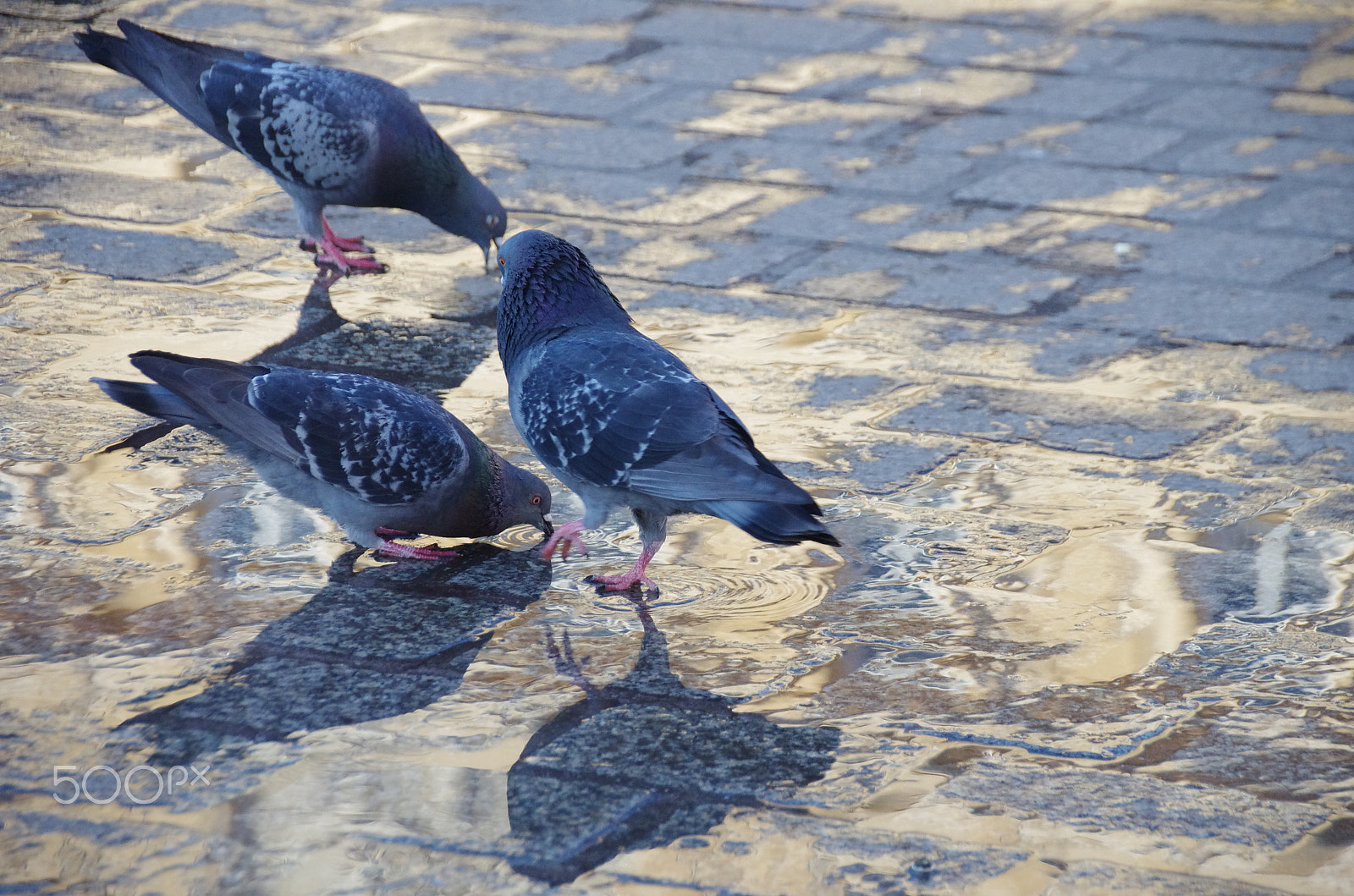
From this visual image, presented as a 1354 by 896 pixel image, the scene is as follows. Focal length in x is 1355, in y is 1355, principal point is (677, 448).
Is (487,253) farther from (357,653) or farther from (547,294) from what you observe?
(357,653)

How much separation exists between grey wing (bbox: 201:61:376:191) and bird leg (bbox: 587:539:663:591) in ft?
9.29

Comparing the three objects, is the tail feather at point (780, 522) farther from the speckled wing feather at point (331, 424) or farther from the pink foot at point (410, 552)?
the pink foot at point (410, 552)

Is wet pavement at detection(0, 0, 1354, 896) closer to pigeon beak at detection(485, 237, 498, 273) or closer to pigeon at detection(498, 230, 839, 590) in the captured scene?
pigeon beak at detection(485, 237, 498, 273)

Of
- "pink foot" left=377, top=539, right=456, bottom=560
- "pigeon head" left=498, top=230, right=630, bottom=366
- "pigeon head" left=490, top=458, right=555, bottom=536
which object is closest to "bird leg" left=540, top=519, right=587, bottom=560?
"pigeon head" left=490, top=458, right=555, bottom=536

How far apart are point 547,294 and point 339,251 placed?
7.31 ft

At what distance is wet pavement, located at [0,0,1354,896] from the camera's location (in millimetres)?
2570

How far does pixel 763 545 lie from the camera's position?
3.84 m

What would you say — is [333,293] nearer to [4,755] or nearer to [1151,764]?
[4,755]

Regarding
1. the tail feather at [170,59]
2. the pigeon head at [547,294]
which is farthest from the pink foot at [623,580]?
the tail feather at [170,59]

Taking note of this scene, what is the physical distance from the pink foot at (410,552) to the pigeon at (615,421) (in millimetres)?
300

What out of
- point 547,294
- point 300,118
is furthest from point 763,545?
point 300,118

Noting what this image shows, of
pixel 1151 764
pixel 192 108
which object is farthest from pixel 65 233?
pixel 1151 764

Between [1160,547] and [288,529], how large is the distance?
2.46 meters

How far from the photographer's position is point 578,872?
8.00 ft
